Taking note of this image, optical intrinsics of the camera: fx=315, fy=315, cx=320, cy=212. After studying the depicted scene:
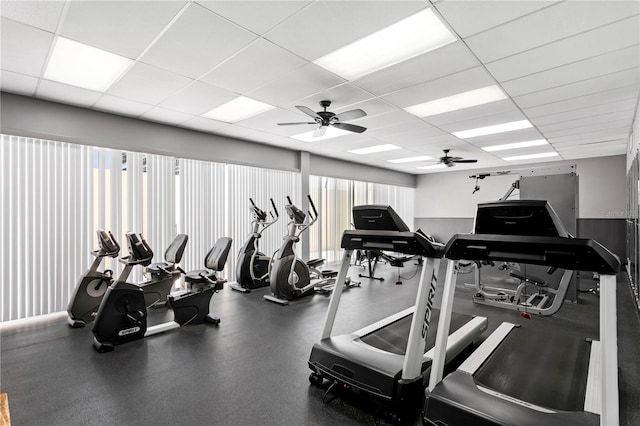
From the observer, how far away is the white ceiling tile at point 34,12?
7.26ft

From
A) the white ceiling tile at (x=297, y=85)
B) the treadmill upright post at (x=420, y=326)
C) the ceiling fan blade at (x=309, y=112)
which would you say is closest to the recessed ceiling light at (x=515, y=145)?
the ceiling fan blade at (x=309, y=112)

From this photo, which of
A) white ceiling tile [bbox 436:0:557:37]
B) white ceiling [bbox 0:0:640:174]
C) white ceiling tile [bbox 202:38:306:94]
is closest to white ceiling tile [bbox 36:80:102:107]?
white ceiling [bbox 0:0:640:174]

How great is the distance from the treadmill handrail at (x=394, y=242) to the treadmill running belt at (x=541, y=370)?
0.90m

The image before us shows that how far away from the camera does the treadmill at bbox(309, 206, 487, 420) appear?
201 cm

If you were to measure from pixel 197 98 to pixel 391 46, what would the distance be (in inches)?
98.1

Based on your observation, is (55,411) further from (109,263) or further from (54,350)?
(109,263)

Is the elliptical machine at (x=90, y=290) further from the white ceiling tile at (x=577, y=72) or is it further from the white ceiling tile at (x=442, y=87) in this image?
the white ceiling tile at (x=577, y=72)

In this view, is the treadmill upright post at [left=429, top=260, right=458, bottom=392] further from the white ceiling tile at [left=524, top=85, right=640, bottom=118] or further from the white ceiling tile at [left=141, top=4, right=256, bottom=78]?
the white ceiling tile at [left=524, top=85, right=640, bottom=118]

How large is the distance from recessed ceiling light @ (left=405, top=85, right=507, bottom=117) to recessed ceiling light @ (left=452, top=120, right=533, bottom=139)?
1265 mm

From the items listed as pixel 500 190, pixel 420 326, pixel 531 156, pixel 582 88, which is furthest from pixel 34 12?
pixel 500 190

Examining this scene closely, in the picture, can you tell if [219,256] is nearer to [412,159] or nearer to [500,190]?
[412,159]

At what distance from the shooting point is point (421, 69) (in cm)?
321

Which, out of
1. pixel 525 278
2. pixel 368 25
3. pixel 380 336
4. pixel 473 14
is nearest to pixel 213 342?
pixel 380 336

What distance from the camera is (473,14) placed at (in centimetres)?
233
